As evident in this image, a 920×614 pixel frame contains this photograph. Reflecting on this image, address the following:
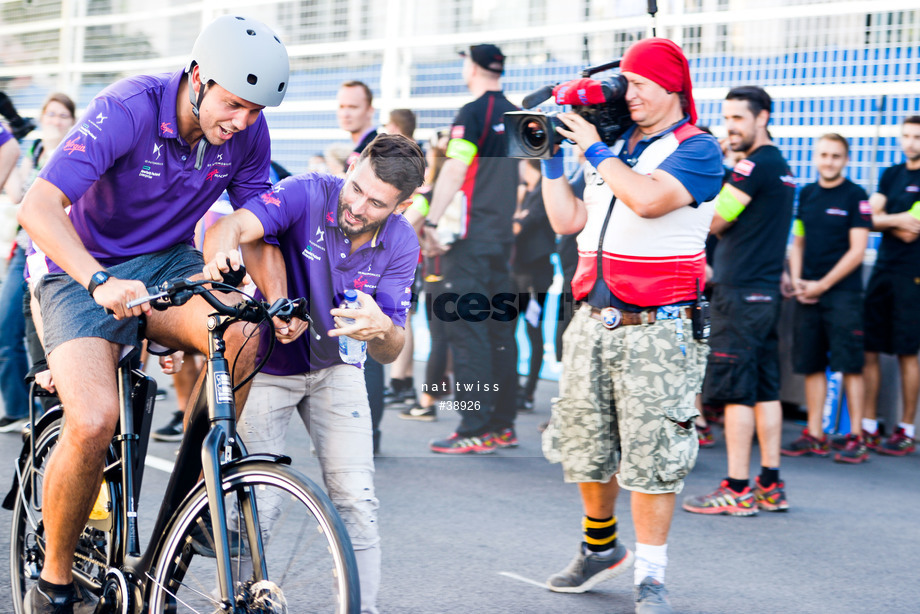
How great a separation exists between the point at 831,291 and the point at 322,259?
4685 mm

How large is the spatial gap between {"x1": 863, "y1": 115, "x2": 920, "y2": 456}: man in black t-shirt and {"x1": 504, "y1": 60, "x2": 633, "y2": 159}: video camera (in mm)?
3929

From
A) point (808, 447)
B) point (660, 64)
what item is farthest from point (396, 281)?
point (808, 447)

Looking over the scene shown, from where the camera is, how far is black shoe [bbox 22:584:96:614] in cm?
302

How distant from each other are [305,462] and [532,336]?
2321mm

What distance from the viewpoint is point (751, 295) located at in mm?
5453

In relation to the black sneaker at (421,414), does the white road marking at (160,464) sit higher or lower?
higher

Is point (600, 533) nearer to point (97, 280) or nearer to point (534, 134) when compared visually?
point (534, 134)

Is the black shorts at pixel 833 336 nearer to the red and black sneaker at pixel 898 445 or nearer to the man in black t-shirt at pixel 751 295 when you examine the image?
the red and black sneaker at pixel 898 445

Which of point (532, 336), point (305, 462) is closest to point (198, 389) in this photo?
point (305, 462)

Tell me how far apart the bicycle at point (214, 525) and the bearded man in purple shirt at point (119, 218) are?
0.33 feet

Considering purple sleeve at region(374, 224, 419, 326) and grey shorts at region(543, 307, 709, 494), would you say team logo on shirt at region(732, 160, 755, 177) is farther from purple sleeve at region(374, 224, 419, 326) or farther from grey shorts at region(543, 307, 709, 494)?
purple sleeve at region(374, 224, 419, 326)

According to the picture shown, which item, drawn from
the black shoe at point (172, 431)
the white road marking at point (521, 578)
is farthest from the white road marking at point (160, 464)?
the white road marking at point (521, 578)

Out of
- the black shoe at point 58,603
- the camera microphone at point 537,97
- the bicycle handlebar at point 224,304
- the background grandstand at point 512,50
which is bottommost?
the black shoe at point 58,603

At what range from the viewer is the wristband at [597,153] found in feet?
12.0
